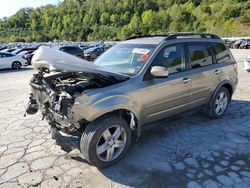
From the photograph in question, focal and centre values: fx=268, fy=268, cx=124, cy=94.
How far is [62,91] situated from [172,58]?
2.02 metres

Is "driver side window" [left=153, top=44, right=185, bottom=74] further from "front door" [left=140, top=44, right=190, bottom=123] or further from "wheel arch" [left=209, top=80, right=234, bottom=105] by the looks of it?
"wheel arch" [left=209, top=80, right=234, bottom=105]

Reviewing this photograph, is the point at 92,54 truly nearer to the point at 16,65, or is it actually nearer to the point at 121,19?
the point at 16,65

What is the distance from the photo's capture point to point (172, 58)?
461 cm

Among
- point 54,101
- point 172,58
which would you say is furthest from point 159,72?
point 54,101

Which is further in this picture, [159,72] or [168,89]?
[168,89]

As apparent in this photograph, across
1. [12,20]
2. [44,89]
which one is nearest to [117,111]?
[44,89]

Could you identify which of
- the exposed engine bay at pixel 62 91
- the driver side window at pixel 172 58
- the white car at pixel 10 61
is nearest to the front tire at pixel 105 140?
the exposed engine bay at pixel 62 91

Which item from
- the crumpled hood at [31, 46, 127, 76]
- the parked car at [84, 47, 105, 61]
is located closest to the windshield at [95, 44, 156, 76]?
the crumpled hood at [31, 46, 127, 76]

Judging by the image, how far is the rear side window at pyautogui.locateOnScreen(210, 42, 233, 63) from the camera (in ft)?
18.3

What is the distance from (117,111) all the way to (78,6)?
147 metres

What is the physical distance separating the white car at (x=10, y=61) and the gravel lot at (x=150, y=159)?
14.6 meters

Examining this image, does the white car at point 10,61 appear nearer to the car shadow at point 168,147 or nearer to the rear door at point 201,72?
the car shadow at point 168,147

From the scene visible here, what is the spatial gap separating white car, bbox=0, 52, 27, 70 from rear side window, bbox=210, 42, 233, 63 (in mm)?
16666

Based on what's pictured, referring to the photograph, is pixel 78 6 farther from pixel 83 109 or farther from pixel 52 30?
pixel 83 109
